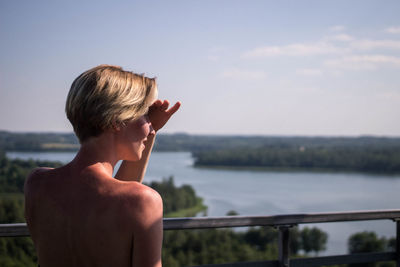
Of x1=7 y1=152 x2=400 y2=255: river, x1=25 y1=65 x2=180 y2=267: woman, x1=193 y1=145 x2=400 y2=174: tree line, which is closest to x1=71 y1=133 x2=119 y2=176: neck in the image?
x1=25 y1=65 x2=180 y2=267: woman

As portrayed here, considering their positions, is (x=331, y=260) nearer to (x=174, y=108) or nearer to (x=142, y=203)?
(x=174, y=108)

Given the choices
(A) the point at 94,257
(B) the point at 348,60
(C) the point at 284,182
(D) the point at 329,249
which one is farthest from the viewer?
(B) the point at 348,60

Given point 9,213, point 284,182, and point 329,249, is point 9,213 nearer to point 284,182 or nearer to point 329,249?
point 329,249

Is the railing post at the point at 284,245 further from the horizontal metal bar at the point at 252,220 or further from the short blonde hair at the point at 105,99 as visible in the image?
the short blonde hair at the point at 105,99

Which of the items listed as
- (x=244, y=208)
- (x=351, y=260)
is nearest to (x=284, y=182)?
(x=244, y=208)

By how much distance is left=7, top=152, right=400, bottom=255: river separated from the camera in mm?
33688

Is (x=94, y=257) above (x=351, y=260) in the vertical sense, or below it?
above

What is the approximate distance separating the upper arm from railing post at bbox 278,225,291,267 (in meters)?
1.05

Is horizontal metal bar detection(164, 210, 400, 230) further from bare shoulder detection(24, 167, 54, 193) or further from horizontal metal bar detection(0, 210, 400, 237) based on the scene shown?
bare shoulder detection(24, 167, 54, 193)

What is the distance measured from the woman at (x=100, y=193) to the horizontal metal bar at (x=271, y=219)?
0.71m

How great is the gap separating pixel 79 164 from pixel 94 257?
0.17m

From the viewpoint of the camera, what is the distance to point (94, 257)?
0.69 meters

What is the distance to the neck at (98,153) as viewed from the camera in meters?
0.74

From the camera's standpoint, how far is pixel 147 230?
0.66 metres
